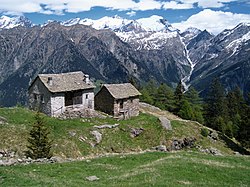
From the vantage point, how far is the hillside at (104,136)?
52.3 m

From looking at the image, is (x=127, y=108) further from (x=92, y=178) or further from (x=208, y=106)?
(x=208, y=106)

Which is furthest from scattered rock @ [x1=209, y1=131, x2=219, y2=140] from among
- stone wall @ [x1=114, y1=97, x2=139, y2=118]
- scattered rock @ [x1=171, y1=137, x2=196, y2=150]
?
stone wall @ [x1=114, y1=97, x2=139, y2=118]

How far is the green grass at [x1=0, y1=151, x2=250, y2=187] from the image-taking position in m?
25.6

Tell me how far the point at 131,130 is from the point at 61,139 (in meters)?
15.3

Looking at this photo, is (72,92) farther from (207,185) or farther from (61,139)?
(207,185)

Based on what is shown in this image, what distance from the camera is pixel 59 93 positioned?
64.9m

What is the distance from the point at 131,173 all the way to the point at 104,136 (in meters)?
31.7

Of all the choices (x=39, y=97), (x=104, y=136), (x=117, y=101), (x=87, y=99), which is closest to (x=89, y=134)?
(x=104, y=136)

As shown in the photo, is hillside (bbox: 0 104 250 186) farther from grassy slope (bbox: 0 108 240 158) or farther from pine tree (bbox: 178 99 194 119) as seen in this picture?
pine tree (bbox: 178 99 194 119)

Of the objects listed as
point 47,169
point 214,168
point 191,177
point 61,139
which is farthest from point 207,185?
point 61,139

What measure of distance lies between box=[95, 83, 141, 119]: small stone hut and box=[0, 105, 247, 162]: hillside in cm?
279

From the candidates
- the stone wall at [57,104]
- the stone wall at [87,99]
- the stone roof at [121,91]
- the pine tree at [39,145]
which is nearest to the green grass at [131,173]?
the pine tree at [39,145]

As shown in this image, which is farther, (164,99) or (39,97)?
(164,99)

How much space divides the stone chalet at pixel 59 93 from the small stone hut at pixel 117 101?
4.06 meters
